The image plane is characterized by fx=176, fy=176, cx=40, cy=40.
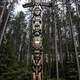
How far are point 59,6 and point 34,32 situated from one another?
15.7 m

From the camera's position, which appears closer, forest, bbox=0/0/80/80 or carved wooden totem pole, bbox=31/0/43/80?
carved wooden totem pole, bbox=31/0/43/80

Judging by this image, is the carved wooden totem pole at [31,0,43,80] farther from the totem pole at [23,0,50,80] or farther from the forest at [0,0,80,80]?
the forest at [0,0,80,80]

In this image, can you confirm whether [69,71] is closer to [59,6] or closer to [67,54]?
[67,54]

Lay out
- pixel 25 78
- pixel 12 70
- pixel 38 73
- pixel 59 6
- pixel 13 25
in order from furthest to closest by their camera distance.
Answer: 1. pixel 13 25
2. pixel 59 6
3. pixel 12 70
4. pixel 25 78
5. pixel 38 73

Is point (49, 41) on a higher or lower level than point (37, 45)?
higher

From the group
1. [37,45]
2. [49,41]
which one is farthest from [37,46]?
[49,41]

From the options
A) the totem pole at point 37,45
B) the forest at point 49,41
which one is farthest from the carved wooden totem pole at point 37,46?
the forest at point 49,41

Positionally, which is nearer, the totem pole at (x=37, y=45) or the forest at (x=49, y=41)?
the totem pole at (x=37, y=45)

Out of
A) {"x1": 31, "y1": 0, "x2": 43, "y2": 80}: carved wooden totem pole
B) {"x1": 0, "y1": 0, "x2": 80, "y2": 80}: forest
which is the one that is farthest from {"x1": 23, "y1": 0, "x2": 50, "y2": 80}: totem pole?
{"x1": 0, "y1": 0, "x2": 80, "y2": 80}: forest

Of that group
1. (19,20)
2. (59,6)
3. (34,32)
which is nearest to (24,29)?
(19,20)

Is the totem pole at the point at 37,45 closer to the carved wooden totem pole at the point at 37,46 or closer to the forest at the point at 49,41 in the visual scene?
the carved wooden totem pole at the point at 37,46

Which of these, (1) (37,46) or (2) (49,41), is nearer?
(1) (37,46)

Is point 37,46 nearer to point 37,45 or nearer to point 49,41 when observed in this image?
point 37,45

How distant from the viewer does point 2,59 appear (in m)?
21.4
